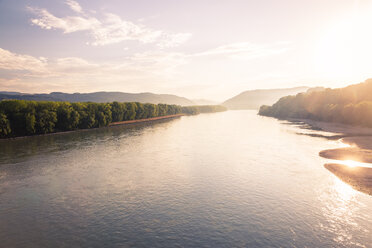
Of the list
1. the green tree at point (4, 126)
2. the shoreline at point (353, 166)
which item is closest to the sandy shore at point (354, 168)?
the shoreline at point (353, 166)

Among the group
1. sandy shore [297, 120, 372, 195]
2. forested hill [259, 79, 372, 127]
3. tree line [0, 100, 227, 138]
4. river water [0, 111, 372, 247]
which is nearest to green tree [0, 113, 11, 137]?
tree line [0, 100, 227, 138]

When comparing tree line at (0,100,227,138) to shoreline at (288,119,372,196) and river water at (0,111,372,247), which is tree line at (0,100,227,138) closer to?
river water at (0,111,372,247)

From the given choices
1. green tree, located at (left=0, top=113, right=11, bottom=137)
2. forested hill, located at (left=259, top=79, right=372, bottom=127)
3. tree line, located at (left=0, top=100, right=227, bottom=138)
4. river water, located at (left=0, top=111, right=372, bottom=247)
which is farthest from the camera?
forested hill, located at (left=259, top=79, right=372, bottom=127)

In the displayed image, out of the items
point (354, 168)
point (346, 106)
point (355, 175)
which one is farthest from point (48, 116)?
point (346, 106)

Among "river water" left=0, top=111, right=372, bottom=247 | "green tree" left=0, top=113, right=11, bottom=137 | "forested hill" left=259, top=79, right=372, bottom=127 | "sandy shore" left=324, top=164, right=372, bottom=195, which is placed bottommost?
"river water" left=0, top=111, right=372, bottom=247

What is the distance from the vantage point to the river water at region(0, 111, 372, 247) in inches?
1021

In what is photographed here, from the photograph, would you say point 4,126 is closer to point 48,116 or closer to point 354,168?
point 48,116

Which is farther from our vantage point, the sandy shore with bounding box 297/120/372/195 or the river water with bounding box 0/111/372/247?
the sandy shore with bounding box 297/120/372/195

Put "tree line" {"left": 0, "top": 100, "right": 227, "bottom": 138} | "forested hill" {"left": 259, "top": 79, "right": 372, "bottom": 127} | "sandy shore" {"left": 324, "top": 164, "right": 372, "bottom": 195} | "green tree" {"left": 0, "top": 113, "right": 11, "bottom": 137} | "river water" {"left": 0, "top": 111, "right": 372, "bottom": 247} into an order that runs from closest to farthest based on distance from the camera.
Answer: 1. "river water" {"left": 0, "top": 111, "right": 372, "bottom": 247}
2. "sandy shore" {"left": 324, "top": 164, "right": 372, "bottom": 195}
3. "green tree" {"left": 0, "top": 113, "right": 11, "bottom": 137}
4. "tree line" {"left": 0, "top": 100, "right": 227, "bottom": 138}
5. "forested hill" {"left": 259, "top": 79, "right": 372, "bottom": 127}

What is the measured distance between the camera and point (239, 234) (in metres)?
26.6

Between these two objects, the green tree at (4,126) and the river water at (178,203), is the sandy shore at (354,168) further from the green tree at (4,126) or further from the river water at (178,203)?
the green tree at (4,126)

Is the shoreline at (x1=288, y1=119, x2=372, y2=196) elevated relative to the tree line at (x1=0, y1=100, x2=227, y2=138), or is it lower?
lower

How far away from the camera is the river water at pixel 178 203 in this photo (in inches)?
1021

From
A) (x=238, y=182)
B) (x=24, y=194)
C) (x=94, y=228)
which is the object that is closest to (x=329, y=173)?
(x=238, y=182)
